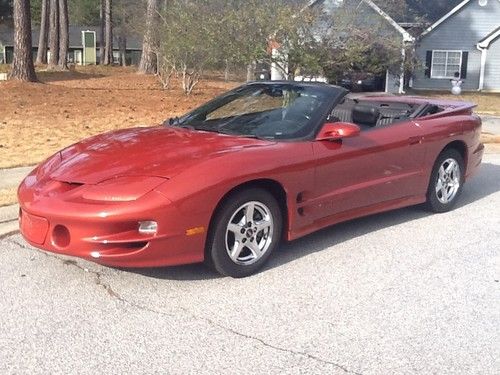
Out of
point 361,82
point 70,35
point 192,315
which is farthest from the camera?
point 70,35

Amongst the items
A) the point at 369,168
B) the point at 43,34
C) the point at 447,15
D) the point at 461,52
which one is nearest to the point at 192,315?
the point at 369,168

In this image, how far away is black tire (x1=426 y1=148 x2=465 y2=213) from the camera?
6355 millimetres

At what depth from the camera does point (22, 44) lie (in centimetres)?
1925

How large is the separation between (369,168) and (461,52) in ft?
99.6

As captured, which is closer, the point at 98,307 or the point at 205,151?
the point at 98,307

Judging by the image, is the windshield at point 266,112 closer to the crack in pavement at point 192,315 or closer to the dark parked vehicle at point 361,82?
the crack in pavement at point 192,315

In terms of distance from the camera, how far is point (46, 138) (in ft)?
35.7

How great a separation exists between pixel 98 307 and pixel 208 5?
1432 cm

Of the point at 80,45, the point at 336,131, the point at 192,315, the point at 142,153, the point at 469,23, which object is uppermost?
the point at 469,23

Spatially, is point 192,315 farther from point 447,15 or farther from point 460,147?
point 447,15

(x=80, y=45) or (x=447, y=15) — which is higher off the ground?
(x=447, y=15)

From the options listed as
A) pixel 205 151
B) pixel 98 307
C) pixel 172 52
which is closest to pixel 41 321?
pixel 98 307

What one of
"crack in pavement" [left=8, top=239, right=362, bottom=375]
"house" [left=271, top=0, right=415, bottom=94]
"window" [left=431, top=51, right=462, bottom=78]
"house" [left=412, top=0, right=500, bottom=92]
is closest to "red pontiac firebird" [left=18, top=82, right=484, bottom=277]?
"crack in pavement" [left=8, top=239, right=362, bottom=375]

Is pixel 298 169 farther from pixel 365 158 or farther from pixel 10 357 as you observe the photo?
pixel 10 357
